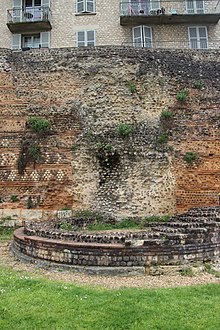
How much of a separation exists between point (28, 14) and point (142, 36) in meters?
7.52

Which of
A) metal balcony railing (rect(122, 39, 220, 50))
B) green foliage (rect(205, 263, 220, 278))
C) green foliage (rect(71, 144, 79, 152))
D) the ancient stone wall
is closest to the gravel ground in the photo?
green foliage (rect(205, 263, 220, 278))

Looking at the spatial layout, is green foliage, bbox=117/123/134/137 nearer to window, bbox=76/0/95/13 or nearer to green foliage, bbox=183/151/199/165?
green foliage, bbox=183/151/199/165

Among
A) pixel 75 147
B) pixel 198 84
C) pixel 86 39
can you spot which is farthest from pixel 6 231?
pixel 86 39

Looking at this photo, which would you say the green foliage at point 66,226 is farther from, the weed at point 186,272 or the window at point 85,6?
the window at point 85,6

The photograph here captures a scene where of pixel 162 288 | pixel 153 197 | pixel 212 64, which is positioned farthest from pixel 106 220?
pixel 212 64

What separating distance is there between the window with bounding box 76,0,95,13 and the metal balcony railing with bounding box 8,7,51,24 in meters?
1.94

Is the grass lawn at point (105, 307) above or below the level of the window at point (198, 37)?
below

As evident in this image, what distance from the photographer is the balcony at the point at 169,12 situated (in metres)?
21.7

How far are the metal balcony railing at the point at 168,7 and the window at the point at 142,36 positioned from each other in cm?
88

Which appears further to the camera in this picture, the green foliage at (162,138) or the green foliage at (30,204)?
the green foliage at (162,138)

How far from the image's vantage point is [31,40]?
2283cm

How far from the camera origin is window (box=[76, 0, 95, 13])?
22.3 meters

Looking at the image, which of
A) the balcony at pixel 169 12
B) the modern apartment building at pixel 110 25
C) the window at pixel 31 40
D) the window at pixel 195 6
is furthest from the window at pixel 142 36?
the window at pixel 31 40

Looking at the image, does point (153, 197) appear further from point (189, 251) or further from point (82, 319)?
point (82, 319)
